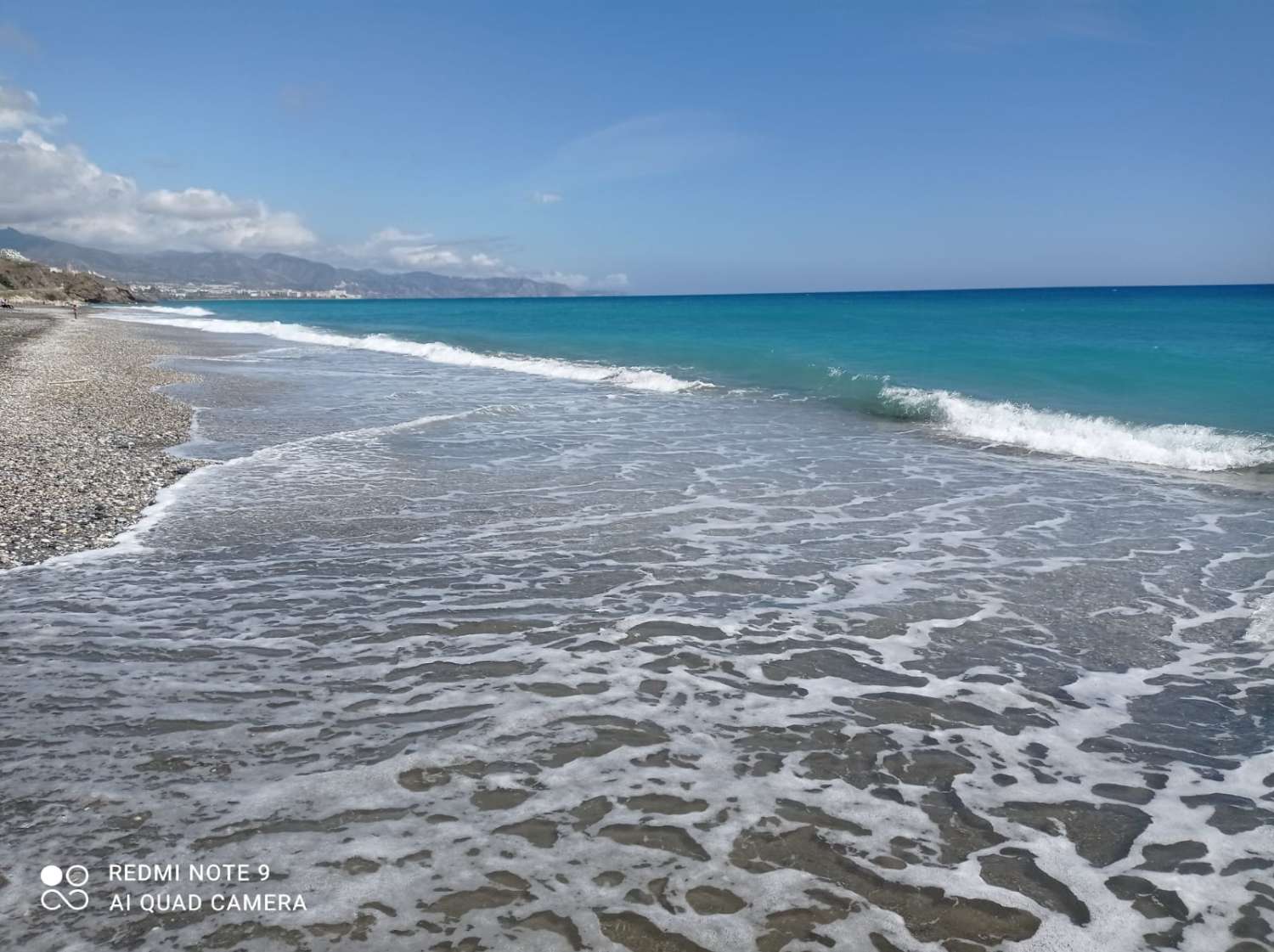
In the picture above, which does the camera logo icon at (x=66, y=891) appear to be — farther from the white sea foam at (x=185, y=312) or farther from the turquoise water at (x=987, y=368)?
the white sea foam at (x=185, y=312)

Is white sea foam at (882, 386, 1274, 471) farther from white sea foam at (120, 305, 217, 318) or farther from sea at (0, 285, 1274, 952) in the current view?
white sea foam at (120, 305, 217, 318)

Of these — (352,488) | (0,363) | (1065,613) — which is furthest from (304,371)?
(1065,613)

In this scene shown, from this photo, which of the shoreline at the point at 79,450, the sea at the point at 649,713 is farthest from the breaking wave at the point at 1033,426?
the shoreline at the point at 79,450

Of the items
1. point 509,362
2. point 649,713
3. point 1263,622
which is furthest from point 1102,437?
point 509,362

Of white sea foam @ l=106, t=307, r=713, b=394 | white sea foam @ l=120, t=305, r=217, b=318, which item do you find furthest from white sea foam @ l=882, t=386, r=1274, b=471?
white sea foam @ l=120, t=305, r=217, b=318

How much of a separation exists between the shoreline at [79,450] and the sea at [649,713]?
1.97ft

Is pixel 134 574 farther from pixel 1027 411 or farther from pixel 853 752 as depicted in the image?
pixel 1027 411

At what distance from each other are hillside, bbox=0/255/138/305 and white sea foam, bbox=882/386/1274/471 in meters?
94.8

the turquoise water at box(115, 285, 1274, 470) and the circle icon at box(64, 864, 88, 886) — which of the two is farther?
the turquoise water at box(115, 285, 1274, 470)

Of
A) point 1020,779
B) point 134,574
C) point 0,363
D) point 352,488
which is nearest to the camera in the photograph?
point 1020,779

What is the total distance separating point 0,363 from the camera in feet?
88.0

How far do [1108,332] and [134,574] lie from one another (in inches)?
2054

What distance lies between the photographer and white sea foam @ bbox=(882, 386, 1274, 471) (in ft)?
49.9

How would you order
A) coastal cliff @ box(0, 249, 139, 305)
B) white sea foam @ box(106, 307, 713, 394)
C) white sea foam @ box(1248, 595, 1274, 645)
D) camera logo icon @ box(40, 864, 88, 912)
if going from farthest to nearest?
1. coastal cliff @ box(0, 249, 139, 305)
2. white sea foam @ box(106, 307, 713, 394)
3. white sea foam @ box(1248, 595, 1274, 645)
4. camera logo icon @ box(40, 864, 88, 912)
